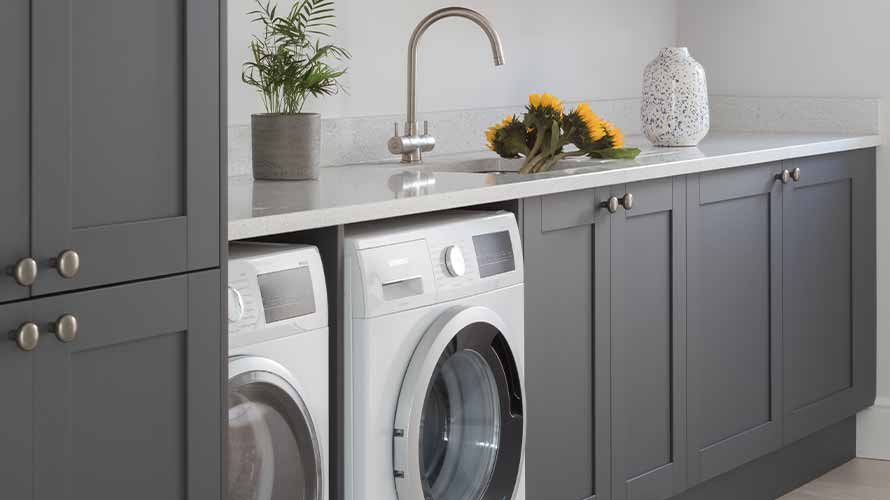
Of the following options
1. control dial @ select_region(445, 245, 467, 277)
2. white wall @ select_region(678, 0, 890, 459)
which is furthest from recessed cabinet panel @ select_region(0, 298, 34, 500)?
white wall @ select_region(678, 0, 890, 459)

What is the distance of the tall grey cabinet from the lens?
5.09 ft

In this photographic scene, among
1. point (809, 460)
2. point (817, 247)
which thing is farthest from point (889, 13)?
point (809, 460)

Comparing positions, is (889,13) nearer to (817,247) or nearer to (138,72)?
(817,247)

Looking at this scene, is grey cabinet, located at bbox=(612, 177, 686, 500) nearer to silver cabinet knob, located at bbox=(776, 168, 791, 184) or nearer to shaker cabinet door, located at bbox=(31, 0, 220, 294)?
silver cabinet knob, located at bbox=(776, 168, 791, 184)

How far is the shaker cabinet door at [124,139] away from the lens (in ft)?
5.17

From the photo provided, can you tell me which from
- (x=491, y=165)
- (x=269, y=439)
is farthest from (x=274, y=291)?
(x=491, y=165)

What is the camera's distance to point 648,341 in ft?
9.81

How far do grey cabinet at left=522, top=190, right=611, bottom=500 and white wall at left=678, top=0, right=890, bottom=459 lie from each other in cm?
156

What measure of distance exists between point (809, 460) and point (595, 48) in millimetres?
1391

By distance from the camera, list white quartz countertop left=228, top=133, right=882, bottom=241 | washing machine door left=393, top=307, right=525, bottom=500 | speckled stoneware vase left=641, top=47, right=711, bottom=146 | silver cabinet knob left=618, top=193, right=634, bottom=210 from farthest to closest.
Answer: speckled stoneware vase left=641, top=47, right=711, bottom=146, silver cabinet knob left=618, top=193, right=634, bottom=210, washing machine door left=393, top=307, right=525, bottom=500, white quartz countertop left=228, top=133, right=882, bottom=241

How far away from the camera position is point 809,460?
3861mm

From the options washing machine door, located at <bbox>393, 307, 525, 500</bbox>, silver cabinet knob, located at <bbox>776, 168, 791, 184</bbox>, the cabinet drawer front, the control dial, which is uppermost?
silver cabinet knob, located at <bbox>776, 168, 791, 184</bbox>

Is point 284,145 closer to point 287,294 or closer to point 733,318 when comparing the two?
point 287,294

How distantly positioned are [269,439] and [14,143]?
2.17 feet
